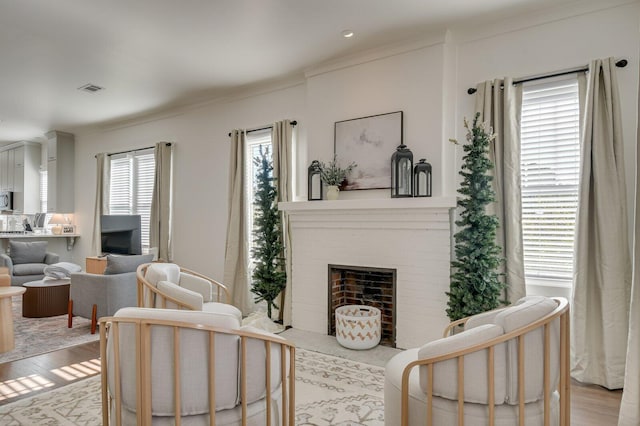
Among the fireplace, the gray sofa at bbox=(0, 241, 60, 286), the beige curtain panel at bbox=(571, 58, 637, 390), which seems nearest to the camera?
the beige curtain panel at bbox=(571, 58, 637, 390)

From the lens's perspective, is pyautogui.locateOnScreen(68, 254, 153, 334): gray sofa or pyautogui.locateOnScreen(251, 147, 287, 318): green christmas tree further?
pyautogui.locateOnScreen(251, 147, 287, 318): green christmas tree

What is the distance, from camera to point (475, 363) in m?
1.60

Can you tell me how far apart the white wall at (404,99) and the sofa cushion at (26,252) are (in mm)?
2653

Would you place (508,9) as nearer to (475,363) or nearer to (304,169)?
(304,169)

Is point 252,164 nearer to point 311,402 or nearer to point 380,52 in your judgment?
point 380,52

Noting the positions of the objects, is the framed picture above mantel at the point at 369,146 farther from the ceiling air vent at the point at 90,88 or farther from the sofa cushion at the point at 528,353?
the ceiling air vent at the point at 90,88

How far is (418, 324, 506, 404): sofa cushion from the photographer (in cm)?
159

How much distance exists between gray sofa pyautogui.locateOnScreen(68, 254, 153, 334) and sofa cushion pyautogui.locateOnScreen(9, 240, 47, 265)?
2.89 meters

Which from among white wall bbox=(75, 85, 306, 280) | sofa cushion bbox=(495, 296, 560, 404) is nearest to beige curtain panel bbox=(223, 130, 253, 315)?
white wall bbox=(75, 85, 306, 280)

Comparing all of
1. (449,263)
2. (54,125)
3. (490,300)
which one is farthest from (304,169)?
(54,125)

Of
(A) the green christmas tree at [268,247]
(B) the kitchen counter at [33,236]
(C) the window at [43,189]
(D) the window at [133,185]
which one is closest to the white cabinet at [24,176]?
(C) the window at [43,189]

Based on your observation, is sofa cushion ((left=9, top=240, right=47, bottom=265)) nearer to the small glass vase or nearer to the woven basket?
the small glass vase

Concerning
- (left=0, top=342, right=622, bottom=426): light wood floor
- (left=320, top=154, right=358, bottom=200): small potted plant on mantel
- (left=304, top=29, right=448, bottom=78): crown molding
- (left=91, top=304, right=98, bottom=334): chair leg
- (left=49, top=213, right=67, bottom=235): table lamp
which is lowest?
(left=0, top=342, right=622, bottom=426): light wood floor

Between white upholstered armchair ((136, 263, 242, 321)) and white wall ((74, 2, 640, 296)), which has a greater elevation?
white wall ((74, 2, 640, 296))
